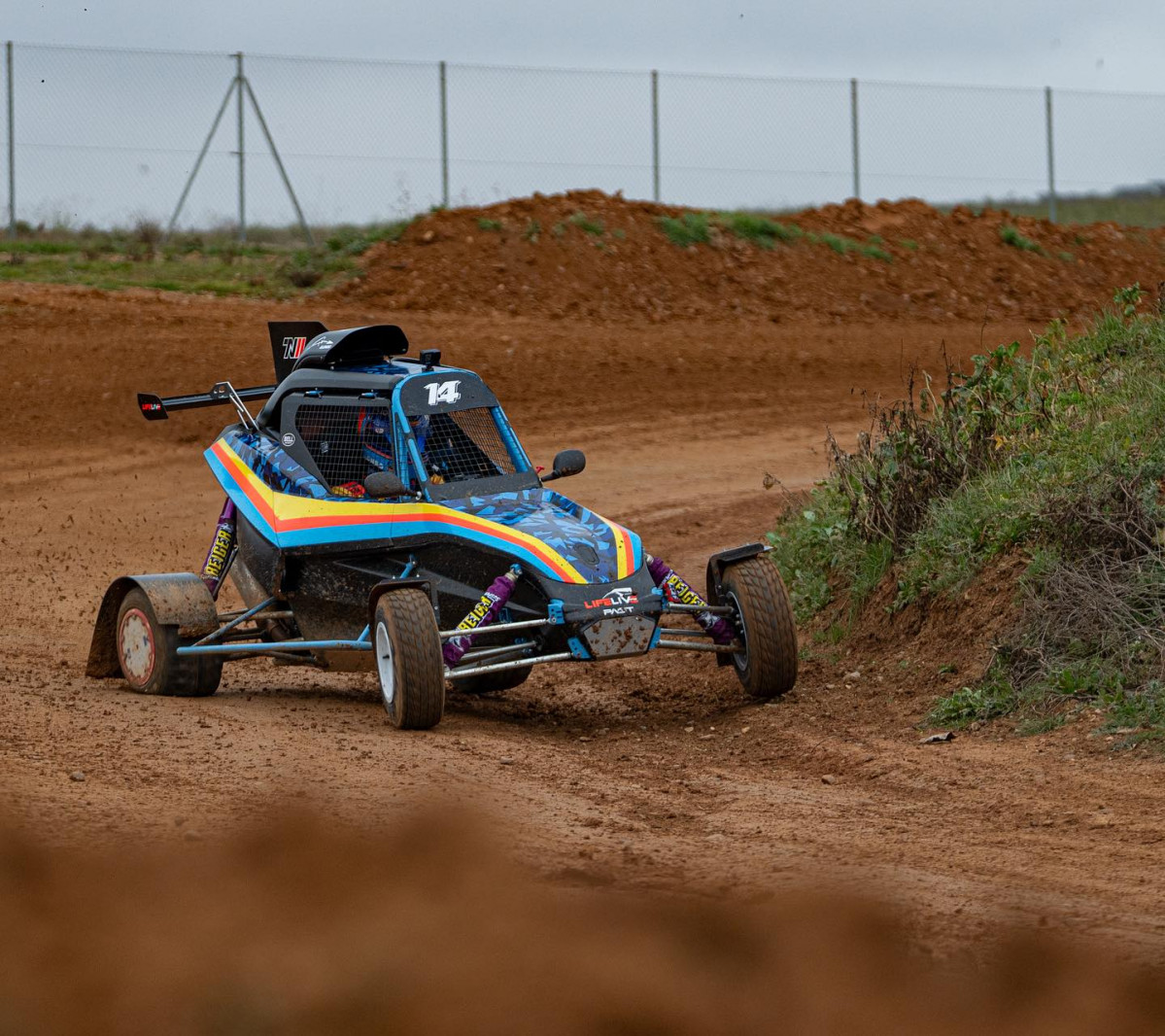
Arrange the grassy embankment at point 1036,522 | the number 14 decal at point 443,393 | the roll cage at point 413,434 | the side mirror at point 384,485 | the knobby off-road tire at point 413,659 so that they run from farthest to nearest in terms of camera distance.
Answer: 1. the number 14 decal at point 443,393
2. the roll cage at point 413,434
3. the side mirror at point 384,485
4. the grassy embankment at point 1036,522
5. the knobby off-road tire at point 413,659

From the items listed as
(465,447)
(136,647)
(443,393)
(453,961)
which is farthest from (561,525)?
(453,961)

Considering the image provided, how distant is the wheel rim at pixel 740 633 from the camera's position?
8898mm

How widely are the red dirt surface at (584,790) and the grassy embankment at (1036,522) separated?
0.96 feet

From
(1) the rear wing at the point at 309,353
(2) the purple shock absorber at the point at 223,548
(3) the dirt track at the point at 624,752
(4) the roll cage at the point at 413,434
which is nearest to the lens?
(3) the dirt track at the point at 624,752

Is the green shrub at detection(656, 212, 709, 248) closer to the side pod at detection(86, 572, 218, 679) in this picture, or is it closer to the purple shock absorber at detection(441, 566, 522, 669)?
the side pod at detection(86, 572, 218, 679)

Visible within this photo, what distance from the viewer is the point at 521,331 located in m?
21.8

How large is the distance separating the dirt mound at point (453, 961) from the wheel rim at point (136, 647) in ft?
14.3

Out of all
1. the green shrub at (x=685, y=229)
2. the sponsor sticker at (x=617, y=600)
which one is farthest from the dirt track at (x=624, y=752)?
the green shrub at (x=685, y=229)

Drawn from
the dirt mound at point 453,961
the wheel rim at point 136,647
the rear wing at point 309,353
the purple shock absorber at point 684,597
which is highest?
the rear wing at point 309,353

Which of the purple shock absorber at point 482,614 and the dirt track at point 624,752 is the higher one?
the purple shock absorber at point 482,614

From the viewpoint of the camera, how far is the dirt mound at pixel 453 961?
401 centimetres

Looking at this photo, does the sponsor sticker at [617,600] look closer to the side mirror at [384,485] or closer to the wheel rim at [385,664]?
the wheel rim at [385,664]

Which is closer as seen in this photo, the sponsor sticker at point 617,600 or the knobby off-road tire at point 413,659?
the knobby off-road tire at point 413,659

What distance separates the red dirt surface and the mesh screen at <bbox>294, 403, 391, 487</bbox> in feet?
4.53
